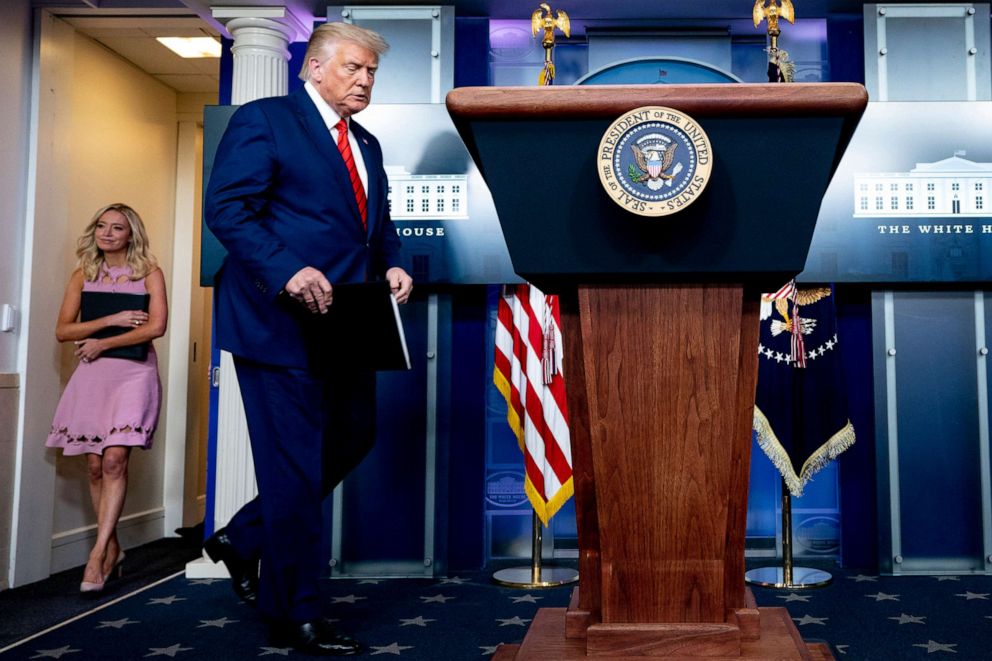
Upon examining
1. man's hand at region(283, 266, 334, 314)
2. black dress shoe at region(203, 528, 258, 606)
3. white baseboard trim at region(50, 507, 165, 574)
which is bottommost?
white baseboard trim at region(50, 507, 165, 574)

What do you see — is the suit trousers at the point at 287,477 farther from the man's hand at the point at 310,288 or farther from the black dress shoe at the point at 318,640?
the man's hand at the point at 310,288

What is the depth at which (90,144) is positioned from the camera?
385cm

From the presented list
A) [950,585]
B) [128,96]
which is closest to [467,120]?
[950,585]

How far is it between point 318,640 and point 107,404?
1.63 m

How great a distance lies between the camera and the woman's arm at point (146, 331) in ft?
10.5

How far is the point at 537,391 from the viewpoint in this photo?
3076 millimetres

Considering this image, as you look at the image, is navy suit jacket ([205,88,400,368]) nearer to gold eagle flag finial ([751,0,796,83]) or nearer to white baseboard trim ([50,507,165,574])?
gold eagle flag finial ([751,0,796,83])

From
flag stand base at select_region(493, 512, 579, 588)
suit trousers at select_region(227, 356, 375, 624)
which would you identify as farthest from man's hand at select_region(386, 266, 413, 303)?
flag stand base at select_region(493, 512, 579, 588)

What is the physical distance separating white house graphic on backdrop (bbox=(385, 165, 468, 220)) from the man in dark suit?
101cm

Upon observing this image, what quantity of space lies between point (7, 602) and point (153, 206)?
214 cm

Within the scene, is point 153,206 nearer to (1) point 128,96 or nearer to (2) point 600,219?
(1) point 128,96

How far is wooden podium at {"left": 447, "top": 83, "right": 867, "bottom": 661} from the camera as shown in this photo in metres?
1.24

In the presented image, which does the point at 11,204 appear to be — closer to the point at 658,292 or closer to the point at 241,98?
the point at 241,98

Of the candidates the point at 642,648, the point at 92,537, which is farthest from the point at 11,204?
the point at 642,648
